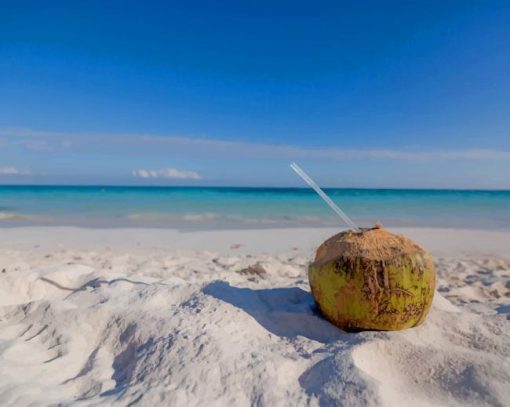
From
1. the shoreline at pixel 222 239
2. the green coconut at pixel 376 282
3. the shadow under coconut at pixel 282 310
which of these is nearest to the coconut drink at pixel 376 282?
the green coconut at pixel 376 282

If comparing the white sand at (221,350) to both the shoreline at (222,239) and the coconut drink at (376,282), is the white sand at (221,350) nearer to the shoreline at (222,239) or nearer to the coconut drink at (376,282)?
the coconut drink at (376,282)

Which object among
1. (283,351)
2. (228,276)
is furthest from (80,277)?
(283,351)

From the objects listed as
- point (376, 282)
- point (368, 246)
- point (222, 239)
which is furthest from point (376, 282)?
point (222, 239)

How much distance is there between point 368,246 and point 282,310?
74 cm

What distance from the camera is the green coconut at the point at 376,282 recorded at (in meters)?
2.00

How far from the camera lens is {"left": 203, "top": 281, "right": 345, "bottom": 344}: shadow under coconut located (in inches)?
86.3

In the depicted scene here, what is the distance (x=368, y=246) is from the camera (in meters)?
2.10

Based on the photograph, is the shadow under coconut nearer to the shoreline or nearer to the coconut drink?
the coconut drink

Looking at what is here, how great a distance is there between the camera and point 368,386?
1562 mm

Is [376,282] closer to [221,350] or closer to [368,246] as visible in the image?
[368,246]

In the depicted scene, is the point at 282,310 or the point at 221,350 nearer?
the point at 221,350

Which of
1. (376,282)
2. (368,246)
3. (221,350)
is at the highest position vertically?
(368,246)

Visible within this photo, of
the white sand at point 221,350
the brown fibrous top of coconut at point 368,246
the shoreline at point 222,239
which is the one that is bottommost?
the shoreline at point 222,239

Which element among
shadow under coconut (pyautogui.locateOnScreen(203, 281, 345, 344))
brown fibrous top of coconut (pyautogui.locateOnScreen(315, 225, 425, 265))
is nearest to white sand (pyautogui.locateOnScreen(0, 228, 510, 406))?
shadow under coconut (pyautogui.locateOnScreen(203, 281, 345, 344))
